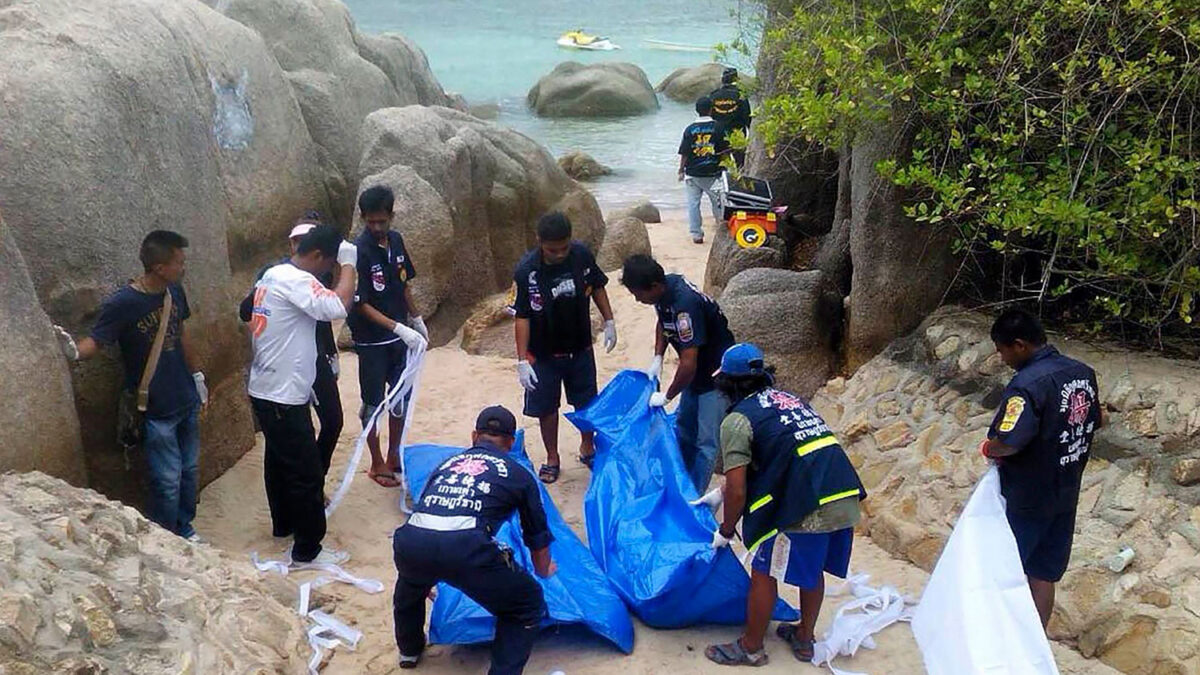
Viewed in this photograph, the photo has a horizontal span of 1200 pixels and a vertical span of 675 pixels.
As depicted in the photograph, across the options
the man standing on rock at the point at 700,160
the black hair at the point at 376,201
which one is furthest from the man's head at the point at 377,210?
the man standing on rock at the point at 700,160

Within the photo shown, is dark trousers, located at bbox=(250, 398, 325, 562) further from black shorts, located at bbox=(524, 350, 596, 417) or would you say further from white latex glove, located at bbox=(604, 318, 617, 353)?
white latex glove, located at bbox=(604, 318, 617, 353)

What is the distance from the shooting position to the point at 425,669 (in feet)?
14.8

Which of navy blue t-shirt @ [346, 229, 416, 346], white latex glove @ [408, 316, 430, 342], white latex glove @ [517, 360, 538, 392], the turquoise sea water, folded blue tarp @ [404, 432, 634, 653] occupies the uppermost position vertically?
navy blue t-shirt @ [346, 229, 416, 346]

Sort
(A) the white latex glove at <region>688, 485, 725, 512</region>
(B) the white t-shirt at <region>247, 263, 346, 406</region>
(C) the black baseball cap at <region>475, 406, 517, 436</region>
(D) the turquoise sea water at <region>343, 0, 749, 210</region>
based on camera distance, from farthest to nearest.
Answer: (D) the turquoise sea water at <region>343, 0, 749, 210</region> < (B) the white t-shirt at <region>247, 263, 346, 406</region> < (A) the white latex glove at <region>688, 485, 725, 512</region> < (C) the black baseball cap at <region>475, 406, 517, 436</region>

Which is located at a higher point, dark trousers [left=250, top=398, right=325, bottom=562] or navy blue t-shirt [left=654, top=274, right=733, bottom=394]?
navy blue t-shirt [left=654, top=274, right=733, bottom=394]

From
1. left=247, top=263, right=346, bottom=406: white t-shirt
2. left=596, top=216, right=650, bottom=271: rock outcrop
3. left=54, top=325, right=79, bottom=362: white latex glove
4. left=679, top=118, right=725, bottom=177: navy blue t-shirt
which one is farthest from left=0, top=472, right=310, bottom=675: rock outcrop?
left=679, top=118, right=725, bottom=177: navy blue t-shirt

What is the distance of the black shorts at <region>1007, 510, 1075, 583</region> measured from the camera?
4.41 m

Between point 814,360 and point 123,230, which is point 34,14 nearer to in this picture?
point 123,230

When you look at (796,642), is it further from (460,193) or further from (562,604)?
(460,193)

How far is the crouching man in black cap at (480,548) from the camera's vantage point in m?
4.11

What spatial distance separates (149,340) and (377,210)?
148 cm

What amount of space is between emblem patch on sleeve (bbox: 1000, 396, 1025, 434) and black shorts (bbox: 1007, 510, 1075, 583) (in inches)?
15.9

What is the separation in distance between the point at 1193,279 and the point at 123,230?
17.2 feet

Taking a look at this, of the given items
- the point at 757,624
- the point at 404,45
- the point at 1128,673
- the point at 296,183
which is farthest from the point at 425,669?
the point at 404,45
